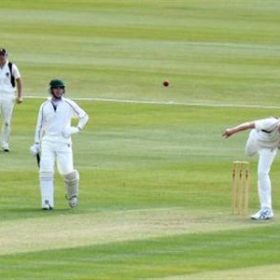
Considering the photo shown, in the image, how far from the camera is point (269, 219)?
19.3 m

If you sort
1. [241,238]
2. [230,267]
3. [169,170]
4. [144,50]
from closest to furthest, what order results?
[230,267], [241,238], [169,170], [144,50]

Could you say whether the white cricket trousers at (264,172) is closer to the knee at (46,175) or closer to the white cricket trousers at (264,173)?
the white cricket trousers at (264,173)

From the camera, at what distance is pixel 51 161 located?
20391 mm

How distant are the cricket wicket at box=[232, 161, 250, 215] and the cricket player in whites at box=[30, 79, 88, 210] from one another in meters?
2.26

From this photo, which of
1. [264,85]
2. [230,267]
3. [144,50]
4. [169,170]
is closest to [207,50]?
[144,50]

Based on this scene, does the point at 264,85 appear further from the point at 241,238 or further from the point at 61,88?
the point at 241,238

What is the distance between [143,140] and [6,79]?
3.00 meters

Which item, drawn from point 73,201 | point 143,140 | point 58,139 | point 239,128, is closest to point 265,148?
point 239,128

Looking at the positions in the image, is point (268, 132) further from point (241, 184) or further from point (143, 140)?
point (143, 140)

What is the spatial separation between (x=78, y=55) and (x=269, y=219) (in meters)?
28.5

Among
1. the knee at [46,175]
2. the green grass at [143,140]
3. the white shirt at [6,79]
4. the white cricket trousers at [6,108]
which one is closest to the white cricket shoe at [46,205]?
the green grass at [143,140]

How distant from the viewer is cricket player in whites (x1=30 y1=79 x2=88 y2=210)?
20.4 meters

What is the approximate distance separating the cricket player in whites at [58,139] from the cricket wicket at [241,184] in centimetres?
226

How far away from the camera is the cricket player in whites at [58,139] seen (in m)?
20.4
